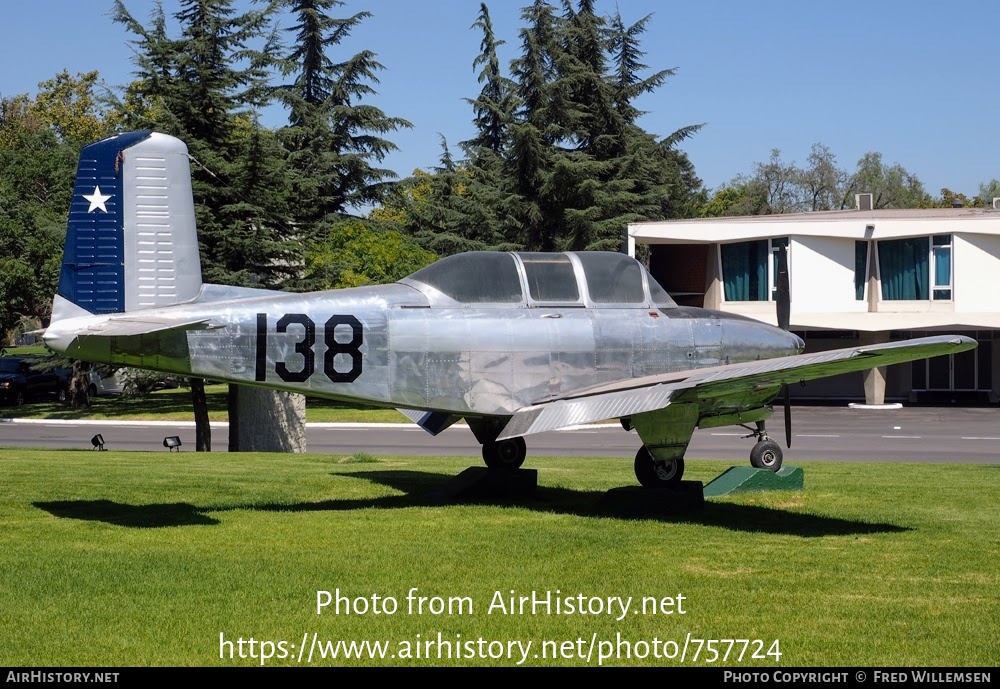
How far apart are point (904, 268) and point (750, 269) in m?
5.96

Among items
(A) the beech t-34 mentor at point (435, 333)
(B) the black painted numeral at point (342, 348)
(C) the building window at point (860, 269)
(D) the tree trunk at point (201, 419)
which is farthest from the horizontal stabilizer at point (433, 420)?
(C) the building window at point (860, 269)

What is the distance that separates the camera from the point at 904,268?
42250mm

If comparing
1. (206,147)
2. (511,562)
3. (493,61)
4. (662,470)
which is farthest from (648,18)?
(511,562)

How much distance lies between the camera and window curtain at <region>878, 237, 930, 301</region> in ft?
137

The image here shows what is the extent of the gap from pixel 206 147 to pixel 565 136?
2455 centimetres

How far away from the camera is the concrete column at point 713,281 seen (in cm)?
4512

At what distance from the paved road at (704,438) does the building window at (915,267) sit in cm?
517

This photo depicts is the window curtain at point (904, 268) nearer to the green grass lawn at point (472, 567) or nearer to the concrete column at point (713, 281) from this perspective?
the concrete column at point (713, 281)

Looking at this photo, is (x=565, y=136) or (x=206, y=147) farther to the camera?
(x=565, y=136)

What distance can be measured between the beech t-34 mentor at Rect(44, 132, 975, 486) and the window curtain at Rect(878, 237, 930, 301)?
102 feet

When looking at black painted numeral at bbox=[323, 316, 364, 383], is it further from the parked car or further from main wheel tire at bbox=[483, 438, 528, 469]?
the parked car

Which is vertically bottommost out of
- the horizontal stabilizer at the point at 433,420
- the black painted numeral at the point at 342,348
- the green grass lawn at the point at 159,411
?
the green grass lawn at the point at 159,411

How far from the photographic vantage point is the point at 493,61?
5728cm

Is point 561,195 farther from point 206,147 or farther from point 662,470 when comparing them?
point 662,470
